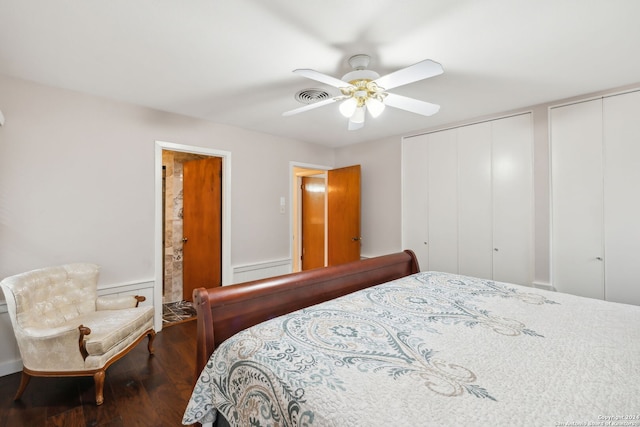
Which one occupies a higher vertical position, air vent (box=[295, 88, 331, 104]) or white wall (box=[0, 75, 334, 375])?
air vent (box=[295, 88, 331, 104])

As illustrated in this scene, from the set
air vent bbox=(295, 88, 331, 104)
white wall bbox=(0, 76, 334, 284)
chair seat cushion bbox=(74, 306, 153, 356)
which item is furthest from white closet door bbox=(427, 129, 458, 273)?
chair seat cushion bbox=(74, 306, 153, 356)

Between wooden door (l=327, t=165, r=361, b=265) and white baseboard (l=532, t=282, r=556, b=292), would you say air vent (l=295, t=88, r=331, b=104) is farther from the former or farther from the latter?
white baseboard (l=532, t=282, r=556, b=292)

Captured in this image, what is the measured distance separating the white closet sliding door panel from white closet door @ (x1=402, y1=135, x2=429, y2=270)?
0.80m

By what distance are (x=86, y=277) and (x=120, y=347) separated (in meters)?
0.72

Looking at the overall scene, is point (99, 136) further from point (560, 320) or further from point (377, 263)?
point (560, 320)

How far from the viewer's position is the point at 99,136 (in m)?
2.62

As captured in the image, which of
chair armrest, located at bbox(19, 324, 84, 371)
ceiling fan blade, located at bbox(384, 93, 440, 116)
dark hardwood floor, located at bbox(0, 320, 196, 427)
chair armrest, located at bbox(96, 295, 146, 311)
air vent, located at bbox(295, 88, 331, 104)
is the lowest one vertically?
dark hardwood floor, located at bbox(0, 320, 196, 427)

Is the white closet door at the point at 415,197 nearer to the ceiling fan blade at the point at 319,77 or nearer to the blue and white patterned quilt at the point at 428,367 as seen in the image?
the blue and white patterned quilt at the point at 428,367

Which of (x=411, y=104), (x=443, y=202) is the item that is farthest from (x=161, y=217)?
(x=443, y=202)

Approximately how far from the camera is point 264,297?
1.60m

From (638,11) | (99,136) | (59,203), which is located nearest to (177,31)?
(99,136)

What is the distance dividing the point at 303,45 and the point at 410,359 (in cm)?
182

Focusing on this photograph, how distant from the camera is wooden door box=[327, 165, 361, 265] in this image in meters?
4.19

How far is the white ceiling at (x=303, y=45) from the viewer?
4.88ft
